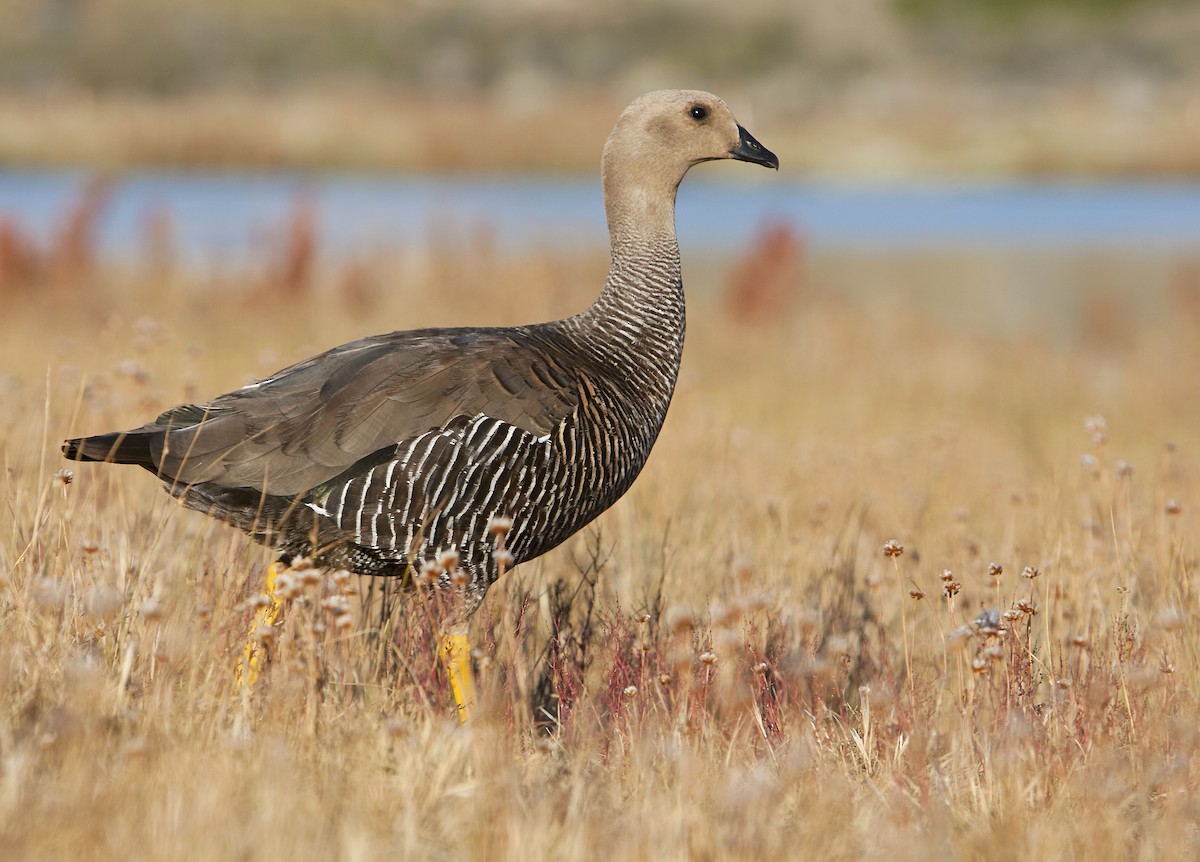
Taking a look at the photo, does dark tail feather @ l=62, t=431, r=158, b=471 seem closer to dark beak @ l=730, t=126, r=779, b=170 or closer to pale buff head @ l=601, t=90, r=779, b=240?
pale buff head @ l=601, t=90, r=779, b=240

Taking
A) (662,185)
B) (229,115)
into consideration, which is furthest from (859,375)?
(229,115)

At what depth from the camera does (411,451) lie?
4.43m

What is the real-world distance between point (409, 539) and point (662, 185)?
180 centimetres

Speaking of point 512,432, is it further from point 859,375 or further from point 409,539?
point 859,375

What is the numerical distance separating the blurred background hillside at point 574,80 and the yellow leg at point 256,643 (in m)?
28.3

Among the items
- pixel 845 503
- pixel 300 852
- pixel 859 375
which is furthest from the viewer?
pixel 859 375

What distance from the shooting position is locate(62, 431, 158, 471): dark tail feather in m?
4.29

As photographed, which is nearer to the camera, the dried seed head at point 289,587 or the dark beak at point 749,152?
the dried seed head at point 289,587

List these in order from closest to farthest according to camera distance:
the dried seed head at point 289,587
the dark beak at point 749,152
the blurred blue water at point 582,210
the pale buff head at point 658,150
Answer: the dried seed head at point 289,587 → the pale buff head at point 658,150 → the dark beak at point 749,152 → the blurred blue water at point 582,210

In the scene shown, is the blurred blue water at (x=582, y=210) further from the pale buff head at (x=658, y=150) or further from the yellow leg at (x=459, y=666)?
the yellow leg at (x=459, y=666)

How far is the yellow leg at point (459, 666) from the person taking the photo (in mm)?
4266

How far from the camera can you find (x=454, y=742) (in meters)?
3.60

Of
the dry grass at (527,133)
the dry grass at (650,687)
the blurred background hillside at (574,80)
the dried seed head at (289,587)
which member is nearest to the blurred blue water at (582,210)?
the dry grass at (527,133)

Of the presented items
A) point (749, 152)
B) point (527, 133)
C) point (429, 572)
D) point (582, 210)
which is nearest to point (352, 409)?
point (429, 572)
